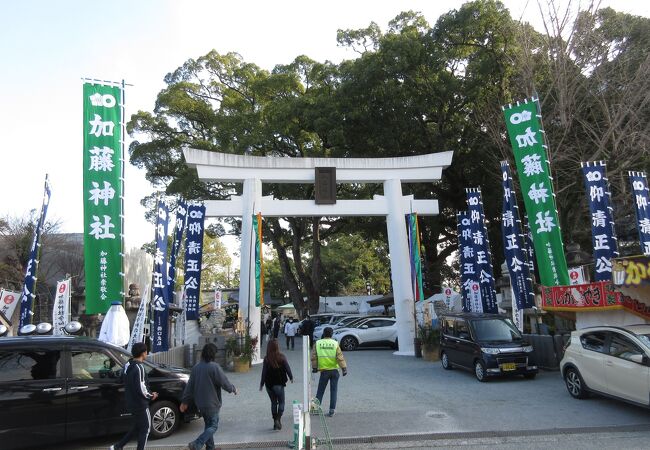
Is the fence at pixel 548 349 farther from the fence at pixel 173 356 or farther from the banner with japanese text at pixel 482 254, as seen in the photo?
the fence at pixel 173 356

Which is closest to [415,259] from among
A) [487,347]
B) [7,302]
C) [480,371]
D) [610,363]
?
[487,347]

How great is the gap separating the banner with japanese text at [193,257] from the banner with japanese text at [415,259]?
747 cm

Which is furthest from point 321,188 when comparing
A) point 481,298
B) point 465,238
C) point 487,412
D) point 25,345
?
point 25,345

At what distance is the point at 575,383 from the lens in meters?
9.30

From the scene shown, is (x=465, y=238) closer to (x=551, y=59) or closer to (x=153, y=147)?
(x=551, y=59)

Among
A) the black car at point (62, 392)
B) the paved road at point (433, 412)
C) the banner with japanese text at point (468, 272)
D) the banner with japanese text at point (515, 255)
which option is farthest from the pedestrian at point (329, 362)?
the banner with japanese text at point (468, 272)

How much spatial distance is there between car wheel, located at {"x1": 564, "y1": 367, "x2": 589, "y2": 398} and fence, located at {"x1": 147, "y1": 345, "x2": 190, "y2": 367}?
8.41 meters

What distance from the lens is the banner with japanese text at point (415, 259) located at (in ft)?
59.3

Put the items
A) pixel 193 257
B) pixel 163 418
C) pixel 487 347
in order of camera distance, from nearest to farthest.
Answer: pixel 163 418 < pixel 487 347 < pixel 193 257

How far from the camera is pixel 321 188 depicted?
60.9ft

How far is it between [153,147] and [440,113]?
52.1ft

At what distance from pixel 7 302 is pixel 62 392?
9598 mm

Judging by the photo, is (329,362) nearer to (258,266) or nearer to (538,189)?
(538,189)

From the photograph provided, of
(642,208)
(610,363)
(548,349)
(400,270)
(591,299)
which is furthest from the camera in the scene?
(400,270)
